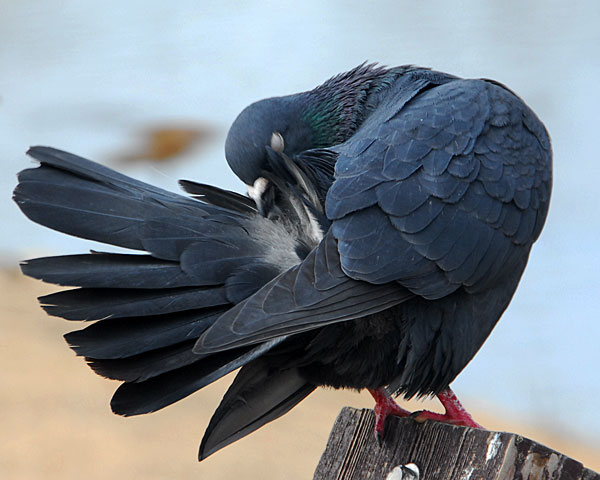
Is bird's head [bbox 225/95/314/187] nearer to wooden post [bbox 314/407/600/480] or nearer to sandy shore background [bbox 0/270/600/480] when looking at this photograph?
wooden post [bbox 314/407/600/480]

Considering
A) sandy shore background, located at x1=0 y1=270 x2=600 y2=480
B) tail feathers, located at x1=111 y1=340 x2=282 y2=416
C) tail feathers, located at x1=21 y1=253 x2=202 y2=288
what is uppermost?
sandy shore background, located at x1=0 y1=270 x2=600 y2=480

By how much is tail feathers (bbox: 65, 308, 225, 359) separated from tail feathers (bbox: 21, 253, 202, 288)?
89 millimetres

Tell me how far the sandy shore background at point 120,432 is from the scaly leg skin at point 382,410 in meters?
3.32

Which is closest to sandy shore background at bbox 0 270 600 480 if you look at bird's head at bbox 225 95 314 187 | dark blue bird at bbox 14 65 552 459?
bird's head at bbox 225 95 314 187

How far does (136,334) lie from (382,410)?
0.74 metres

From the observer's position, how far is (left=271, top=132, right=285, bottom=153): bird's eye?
119 inches

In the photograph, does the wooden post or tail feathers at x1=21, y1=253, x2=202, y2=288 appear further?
tail feathers at x1=21, y1=253, x2=202, y2=288

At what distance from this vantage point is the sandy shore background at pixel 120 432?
5.85m

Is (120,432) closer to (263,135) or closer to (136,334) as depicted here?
(263,135)

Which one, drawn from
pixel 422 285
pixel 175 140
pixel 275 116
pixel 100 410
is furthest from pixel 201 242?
pixel 175 140

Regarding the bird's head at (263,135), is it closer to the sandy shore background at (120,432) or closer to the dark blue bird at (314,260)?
the dark blue bird at (314,260)

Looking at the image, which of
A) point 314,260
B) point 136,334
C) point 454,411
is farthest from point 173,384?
point 454,411

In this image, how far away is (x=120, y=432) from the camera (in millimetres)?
6336

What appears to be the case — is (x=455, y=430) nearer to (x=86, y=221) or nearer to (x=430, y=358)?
(x=430, y=358)
